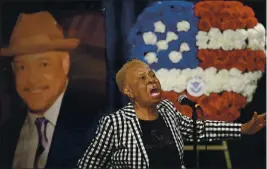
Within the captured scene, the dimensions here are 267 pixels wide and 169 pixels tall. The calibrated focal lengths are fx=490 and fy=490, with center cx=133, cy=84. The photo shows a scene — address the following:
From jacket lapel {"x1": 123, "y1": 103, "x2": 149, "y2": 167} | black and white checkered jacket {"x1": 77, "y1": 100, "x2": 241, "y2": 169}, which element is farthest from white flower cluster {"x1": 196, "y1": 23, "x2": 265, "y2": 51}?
jacket lapel {"x1": 123, "y1": 103, "x2": 149, "y2": 167}

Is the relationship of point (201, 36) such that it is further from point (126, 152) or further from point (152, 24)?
point (126, 152)

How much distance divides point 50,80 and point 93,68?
0.37 meters

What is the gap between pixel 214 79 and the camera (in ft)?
12.8

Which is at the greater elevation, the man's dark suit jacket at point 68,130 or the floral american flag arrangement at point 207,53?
the floral american flag arrangement at point 207,53

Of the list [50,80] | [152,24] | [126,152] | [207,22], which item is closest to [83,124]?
[50,80]

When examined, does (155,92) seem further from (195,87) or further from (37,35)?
(37,35)

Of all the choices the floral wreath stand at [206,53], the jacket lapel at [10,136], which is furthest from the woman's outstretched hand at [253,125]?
the jacket lapel at [10,136]

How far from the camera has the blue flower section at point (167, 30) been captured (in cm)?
386

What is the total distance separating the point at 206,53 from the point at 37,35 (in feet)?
4.57

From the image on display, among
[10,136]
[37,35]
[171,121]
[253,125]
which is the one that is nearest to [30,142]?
[10,136]

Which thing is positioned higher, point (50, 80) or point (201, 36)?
point (201, 36)

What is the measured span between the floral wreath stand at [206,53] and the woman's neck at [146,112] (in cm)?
34

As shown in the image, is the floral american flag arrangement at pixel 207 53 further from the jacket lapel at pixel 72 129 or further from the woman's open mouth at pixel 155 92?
the jacket lapel at pixel 72 129

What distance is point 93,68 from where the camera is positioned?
4.04 m
